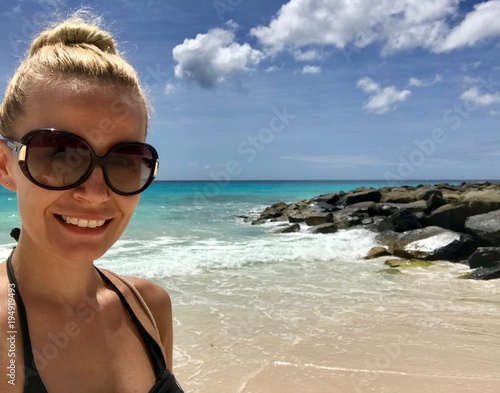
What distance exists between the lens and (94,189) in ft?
4.78

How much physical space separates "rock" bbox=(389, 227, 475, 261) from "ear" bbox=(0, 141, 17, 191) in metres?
11.8

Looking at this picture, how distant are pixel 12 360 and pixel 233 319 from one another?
5.60 meters

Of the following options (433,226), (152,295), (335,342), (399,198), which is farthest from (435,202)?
(152,295)

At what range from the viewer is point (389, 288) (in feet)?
28.8

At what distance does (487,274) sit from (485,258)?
0.92m

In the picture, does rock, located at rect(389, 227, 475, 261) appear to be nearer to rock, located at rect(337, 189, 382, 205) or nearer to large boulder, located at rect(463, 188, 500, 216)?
large boulder, located at rect(463, 188, 500, 216)

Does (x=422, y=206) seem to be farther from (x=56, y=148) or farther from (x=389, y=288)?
(x=56, y=148)

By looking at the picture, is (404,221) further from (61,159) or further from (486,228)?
(61,159)

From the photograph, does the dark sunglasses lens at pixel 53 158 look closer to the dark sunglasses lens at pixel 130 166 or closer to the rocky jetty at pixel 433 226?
the dark sunglasses lens at pixel 130 166

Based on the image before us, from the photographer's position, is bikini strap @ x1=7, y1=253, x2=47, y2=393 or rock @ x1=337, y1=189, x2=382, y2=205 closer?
bikini strap @ x1=7, y1=253, x2=47, y2=393

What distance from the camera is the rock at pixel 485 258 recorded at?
10195 millimetres

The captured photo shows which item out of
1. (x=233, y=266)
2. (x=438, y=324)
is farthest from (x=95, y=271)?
(x=233, y=266)

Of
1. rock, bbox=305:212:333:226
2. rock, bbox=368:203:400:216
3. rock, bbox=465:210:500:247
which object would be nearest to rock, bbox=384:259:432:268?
rock, bbox=465:210:500:247

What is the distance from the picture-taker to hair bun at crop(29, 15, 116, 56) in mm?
1586
